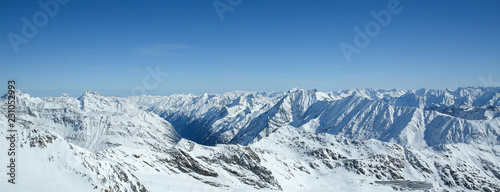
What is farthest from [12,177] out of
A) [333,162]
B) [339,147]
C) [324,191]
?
[339,147]

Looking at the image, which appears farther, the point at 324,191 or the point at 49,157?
the point at 324,191

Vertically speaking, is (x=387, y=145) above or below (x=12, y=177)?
below

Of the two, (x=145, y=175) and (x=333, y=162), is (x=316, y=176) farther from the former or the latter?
(x=145, y=175)

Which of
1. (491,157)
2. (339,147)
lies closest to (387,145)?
(339,147)

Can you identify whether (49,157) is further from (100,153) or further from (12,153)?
(100,153)

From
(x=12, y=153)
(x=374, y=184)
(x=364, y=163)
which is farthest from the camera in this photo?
(x=364, y=163)

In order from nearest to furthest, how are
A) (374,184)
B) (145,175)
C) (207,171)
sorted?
(145,175), (207,171), (374,184)

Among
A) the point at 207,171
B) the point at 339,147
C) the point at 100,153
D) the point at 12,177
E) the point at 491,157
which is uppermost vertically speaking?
the point at 12,177

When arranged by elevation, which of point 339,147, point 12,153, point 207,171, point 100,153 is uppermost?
point 12,153

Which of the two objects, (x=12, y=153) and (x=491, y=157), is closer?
(x=12, y=153)
